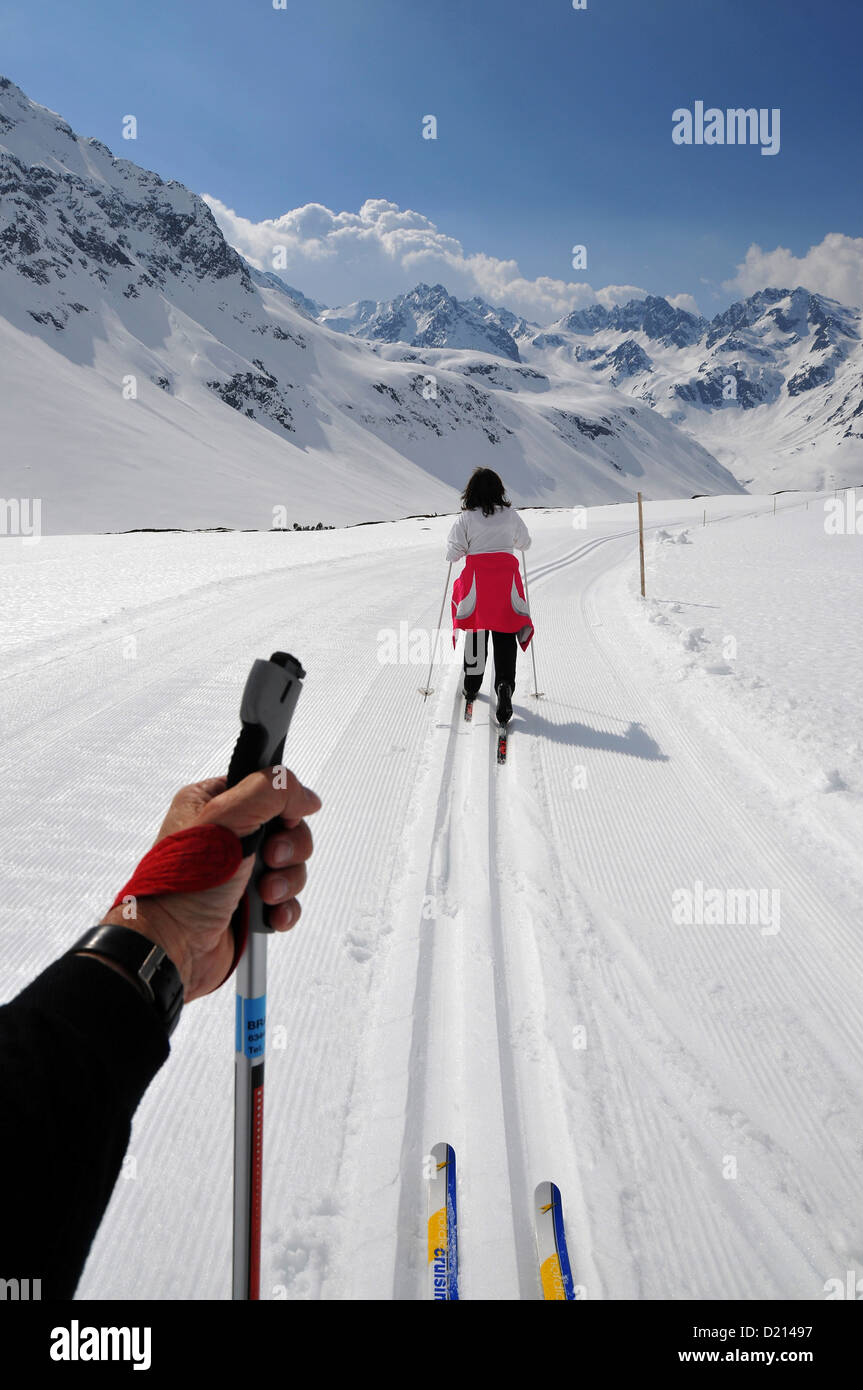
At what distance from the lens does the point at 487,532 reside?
218 inches

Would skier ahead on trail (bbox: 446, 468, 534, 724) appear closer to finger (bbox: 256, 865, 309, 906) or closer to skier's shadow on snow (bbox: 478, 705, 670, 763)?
skier's shadow on snow (bbox: 478, 705, 670, 763)

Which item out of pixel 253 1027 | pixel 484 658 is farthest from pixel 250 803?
pixel 484 658

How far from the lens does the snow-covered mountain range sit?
77.2 m

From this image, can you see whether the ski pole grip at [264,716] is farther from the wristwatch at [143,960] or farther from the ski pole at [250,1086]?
the wristwatch at [143,960]

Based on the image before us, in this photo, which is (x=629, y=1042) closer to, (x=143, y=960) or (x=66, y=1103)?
(x=143, y=960)

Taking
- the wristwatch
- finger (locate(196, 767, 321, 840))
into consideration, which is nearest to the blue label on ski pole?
the wristwatch

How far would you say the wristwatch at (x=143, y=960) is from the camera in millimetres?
1208

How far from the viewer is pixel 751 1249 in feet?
6.21

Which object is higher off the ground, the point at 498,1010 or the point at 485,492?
the point at 485,492

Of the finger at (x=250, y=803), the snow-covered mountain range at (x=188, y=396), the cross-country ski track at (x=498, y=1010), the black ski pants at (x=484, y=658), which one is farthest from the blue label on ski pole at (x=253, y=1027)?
the snow-covered mountain range at (x=188, y=396)

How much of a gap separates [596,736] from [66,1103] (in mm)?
4671

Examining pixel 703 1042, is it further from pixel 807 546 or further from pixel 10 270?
pixel 10 270

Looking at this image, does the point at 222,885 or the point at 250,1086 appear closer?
the point at 222,885
